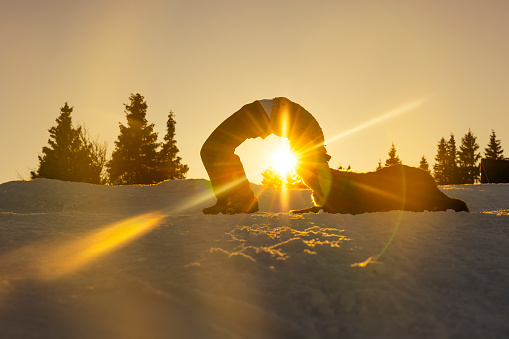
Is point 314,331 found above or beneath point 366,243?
beneath

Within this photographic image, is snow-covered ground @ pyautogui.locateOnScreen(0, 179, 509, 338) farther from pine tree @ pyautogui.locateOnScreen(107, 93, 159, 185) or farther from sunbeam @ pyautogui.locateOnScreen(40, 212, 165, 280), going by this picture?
pine tree @ pyautogui.locateOnScreen(107, 93, 159, 185)

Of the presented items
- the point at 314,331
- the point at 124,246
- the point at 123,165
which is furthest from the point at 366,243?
the point at 123,165

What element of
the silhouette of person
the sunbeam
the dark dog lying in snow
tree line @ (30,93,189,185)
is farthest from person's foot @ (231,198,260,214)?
tree line @ (30,93,189,185)

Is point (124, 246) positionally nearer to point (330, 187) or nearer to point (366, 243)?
point (366, 243)

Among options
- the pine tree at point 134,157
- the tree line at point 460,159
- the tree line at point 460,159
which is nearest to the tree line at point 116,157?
the pine tree at point 134,157

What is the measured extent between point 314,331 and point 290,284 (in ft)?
1.45

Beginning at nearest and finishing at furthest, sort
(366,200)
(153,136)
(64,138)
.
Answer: (366,200) < (64,138) < (153,136)

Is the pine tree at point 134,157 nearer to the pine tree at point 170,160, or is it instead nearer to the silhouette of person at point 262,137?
the pine tree at point 170,160

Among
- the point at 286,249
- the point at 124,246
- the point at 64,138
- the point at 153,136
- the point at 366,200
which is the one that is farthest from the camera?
the point at 153,136

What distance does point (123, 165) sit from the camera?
35312 millimetres

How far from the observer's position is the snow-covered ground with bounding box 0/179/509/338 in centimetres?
193

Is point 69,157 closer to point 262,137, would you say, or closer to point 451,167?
point 262,137

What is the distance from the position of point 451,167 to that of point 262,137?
51153 millimetres

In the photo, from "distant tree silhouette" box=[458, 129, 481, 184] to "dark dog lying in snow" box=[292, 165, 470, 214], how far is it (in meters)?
49.0
